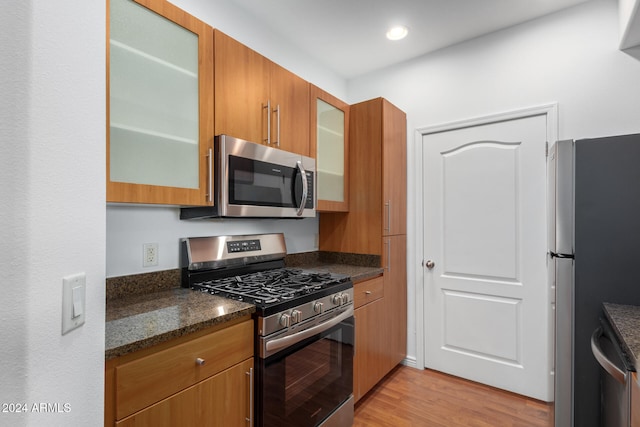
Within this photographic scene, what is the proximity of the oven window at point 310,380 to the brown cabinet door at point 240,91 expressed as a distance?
1139mm

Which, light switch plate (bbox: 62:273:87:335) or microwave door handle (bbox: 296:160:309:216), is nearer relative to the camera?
light switch plate (bbox: 62:273:87:335)

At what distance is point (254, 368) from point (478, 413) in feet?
5.31

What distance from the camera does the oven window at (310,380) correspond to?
1.36 meters

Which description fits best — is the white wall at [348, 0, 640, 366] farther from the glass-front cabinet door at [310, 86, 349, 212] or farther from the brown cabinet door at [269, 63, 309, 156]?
the brown cabinet door at [269, 63, 309, 156]

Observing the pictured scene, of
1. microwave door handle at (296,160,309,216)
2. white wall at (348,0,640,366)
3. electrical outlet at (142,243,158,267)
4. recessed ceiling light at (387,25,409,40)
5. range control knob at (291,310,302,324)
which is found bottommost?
range control knob at (291,310,302,324)

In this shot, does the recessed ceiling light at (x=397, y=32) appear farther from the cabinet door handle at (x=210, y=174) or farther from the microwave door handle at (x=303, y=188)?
the cabinet door handle at (x=210, y=174)

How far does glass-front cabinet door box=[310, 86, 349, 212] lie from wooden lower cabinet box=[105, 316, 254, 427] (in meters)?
1.22

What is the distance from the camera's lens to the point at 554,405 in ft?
5.00

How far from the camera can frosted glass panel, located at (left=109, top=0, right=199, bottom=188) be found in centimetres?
125

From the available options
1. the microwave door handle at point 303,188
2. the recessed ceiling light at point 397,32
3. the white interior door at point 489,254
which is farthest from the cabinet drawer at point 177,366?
the recessed ceiling light at point 397,32

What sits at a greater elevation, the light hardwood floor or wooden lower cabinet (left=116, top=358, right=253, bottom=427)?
wooden lower cabinet (left=116, top=358, right=253, bottom=427)

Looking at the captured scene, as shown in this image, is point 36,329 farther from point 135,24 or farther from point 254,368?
point 135,24

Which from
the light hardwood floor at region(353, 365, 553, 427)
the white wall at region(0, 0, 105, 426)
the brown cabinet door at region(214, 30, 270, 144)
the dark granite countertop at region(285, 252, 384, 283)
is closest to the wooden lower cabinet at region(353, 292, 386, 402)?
the light hardwood floor at region(353, 365, 553, 427)

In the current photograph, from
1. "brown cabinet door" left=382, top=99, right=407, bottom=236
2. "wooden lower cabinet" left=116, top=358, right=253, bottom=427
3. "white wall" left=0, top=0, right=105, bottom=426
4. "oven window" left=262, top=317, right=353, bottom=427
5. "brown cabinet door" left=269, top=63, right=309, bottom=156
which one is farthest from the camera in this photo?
"brown cabinet door" left=382, top=99, right=407, bottom=236
